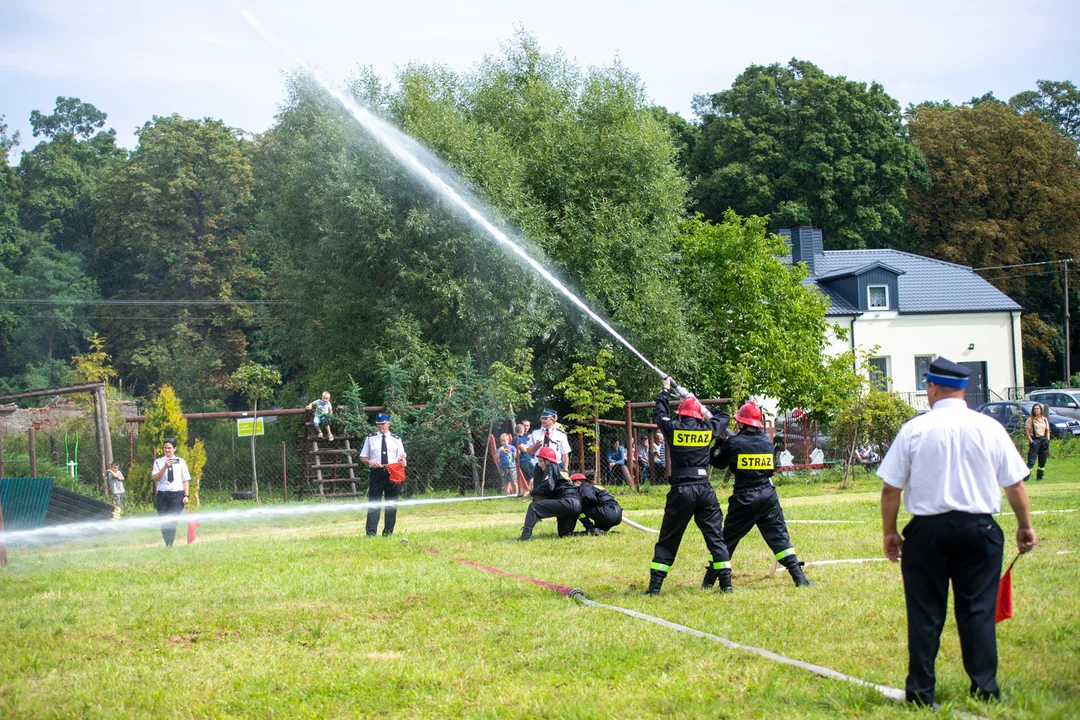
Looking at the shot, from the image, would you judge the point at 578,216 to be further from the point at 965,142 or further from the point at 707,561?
the point at 965,142

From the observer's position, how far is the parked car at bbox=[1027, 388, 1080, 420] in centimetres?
4131

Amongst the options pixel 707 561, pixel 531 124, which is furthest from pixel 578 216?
pixel 707 561

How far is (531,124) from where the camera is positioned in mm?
30344

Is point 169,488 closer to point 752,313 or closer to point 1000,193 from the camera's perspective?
point 752,313

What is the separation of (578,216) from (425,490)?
32.0 ft

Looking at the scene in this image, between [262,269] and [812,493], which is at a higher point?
[262,269]

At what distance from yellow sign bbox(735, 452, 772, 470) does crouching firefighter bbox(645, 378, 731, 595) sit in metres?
0.34

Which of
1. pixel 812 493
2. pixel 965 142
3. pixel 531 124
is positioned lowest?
pixel 812 493

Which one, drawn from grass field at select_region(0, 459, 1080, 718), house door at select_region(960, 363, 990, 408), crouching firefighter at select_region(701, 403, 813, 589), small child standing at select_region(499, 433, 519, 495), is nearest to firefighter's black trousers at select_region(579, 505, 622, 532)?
grass field at select_region(0, 459, 1080, 718)

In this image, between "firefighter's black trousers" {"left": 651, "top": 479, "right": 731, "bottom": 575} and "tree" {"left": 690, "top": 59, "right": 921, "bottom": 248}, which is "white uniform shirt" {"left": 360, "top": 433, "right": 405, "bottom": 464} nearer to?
"firefighter's black trousers" {"left": 651, "top": 479, "right": 731, "bottom": 575}

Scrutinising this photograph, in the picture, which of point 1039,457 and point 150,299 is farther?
point 150,299

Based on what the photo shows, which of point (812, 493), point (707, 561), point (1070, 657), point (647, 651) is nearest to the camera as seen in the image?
point (1070, 657)

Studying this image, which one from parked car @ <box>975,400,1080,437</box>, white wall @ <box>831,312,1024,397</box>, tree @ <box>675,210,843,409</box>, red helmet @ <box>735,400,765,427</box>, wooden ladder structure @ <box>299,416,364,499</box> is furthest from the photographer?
white wall @ <box>831,312,1024,397</box>

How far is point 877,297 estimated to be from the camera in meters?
48.1
